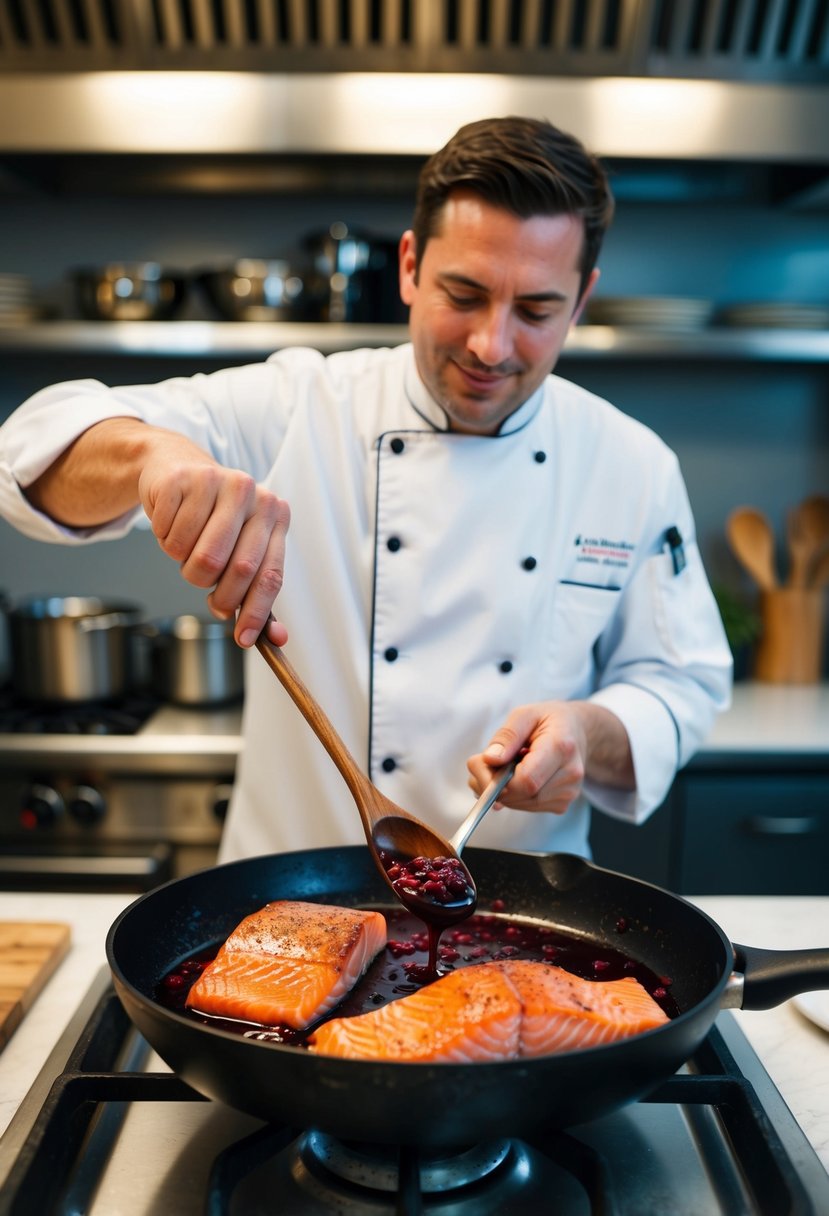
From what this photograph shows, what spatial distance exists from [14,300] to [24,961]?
223 cm

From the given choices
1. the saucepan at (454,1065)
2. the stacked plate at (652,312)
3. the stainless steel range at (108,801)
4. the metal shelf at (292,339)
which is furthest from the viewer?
the stacked plate at (652,312)

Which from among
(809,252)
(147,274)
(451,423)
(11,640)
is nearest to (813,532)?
(809,252)

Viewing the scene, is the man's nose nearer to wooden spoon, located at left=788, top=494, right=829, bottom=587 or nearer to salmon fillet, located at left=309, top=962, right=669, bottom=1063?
salmon fillet, located at left=309, top=962, right=669, bottom=1063

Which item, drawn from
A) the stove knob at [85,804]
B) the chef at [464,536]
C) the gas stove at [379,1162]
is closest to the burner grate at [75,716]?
the stove knob at [85,804]

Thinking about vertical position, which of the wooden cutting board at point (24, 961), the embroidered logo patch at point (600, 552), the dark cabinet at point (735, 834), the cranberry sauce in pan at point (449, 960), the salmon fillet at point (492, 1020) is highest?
the embroidered logo patch at point (600, 552)

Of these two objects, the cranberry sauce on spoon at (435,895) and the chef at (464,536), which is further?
the chef at (464,536)

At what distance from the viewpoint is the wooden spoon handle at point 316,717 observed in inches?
48.6

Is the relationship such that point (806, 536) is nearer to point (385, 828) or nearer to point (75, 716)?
point (75, 716)

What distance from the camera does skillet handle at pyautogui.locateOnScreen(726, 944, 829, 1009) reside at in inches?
40.0

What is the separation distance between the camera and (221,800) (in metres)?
2.74

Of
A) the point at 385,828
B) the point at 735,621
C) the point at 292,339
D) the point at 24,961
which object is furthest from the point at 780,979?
the point at 735,621

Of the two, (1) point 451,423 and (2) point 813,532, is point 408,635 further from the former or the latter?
(2) point 813,532

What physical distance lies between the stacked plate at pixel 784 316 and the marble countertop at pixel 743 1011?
198 cm

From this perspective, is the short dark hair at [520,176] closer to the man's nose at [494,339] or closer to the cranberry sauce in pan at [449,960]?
the man's nose at [494,339]
